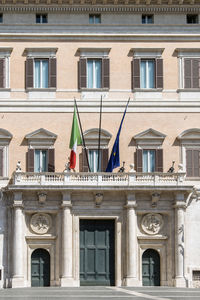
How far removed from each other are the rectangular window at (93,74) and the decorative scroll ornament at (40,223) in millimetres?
7192

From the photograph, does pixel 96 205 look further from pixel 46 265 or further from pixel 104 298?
pixel 104 298

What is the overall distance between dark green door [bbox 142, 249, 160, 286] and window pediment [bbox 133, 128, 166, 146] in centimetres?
548

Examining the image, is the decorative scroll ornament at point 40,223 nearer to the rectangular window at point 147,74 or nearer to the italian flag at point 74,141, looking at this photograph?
the italian flag at point 74,141

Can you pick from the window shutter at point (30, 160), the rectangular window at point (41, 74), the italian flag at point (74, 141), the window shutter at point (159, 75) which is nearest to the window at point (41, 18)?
the rectangular window at point (41, 74)

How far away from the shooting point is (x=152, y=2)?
157ft

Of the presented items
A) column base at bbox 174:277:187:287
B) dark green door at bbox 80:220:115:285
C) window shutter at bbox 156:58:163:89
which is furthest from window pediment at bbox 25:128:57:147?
column base at bbox 174:277:187:287

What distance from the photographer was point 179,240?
148 feet

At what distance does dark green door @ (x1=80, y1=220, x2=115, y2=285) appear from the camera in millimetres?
45594

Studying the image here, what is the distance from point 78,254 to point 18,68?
10.1m

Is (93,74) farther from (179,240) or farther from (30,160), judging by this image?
(179,240)

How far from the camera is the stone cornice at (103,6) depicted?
4759cm

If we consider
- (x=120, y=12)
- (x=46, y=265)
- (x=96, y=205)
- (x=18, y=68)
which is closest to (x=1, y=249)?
(x=46, y=265)

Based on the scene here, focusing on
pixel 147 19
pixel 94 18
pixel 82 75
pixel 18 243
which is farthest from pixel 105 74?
pixel 18 243

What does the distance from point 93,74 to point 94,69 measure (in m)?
0.26
